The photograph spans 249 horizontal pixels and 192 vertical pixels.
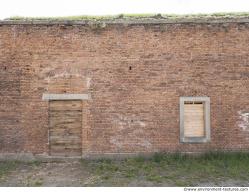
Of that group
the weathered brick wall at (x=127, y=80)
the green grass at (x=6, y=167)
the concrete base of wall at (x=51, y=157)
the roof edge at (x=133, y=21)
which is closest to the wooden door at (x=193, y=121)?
the weathered brick wall at (x=127, y=80)

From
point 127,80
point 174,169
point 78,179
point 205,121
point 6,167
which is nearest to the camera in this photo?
point 78,179

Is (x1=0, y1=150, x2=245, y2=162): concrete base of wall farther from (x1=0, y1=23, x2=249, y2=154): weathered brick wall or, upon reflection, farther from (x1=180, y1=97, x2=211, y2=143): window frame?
(x1=180, y1=97, x2=211, y2=143): window frame

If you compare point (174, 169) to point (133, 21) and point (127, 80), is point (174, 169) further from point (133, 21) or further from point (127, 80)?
point (133, 21)

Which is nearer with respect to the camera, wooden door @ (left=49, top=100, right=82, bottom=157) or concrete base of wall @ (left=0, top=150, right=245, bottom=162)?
concrete base of wall @ (left=0, top=150, right=245, bottom=162)

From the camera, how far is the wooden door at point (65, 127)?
12.6 m

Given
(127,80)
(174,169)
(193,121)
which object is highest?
(127,80)

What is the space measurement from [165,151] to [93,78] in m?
3.41

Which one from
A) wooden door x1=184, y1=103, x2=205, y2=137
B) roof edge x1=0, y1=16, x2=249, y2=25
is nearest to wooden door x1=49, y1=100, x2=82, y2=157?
roof edge x1=0, y1=16, x2=249, y2=25

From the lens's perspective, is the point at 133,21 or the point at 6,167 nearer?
the point at 6,167

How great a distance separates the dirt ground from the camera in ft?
31.8

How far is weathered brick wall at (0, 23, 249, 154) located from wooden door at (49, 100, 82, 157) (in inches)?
9.3

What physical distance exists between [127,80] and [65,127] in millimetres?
2605

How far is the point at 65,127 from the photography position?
41.4 feet

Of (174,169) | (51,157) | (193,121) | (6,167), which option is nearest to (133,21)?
(193,121)
